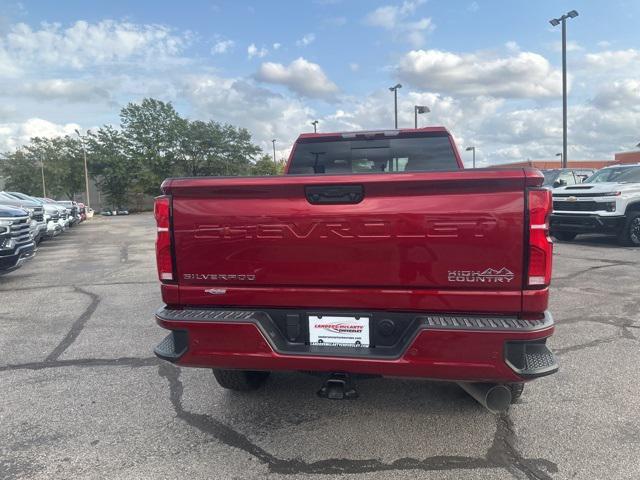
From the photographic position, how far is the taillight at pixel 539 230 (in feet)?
8.32

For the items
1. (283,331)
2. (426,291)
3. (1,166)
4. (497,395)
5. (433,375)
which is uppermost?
(1,166)

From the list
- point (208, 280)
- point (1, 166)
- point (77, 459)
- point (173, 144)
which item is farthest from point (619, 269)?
point (1, 166)

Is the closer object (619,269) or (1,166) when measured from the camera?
(619,269)

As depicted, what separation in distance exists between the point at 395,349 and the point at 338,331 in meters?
0.34

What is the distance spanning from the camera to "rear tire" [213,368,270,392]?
3699 millimetres

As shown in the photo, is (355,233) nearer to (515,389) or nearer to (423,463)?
(423,463)

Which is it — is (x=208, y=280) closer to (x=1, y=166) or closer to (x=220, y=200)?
(x=220, y=200)

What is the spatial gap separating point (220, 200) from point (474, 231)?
142cm

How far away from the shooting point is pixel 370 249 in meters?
2.72

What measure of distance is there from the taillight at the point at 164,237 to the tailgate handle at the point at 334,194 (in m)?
0.84

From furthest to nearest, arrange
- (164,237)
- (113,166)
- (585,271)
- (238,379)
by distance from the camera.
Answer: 1. (113,166)
2. (585,271)
3. (238,379)
4. (164,237)

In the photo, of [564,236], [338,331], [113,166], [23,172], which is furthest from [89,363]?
[23,172]

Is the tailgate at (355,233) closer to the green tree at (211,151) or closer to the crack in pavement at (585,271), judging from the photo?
the crack in pavement at (585,271)

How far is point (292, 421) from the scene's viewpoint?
11.2 ft
